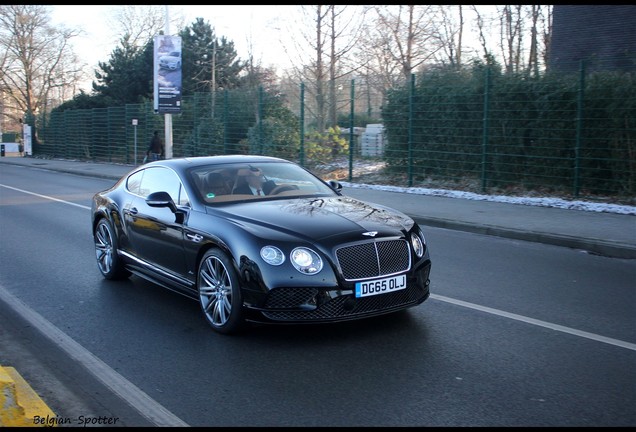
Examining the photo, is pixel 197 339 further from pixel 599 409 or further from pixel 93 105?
pixel 93 105

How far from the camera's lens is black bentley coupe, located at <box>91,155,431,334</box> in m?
5.29

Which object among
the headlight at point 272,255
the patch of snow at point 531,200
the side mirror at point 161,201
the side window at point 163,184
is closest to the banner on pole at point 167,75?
the patch of snow at point 531,200

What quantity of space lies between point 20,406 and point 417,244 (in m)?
3.40

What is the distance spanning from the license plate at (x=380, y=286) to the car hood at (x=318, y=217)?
0.38 metres

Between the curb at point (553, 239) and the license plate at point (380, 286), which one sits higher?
the license plate at point (380, 286)

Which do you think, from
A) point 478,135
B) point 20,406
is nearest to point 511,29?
point 478,135

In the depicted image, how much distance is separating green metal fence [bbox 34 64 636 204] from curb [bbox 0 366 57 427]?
12307 mm

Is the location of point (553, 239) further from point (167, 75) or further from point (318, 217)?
point (167, 75)

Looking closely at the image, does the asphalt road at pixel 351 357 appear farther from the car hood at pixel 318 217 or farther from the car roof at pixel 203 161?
the car roof at pixel 203 161

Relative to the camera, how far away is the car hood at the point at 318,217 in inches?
219

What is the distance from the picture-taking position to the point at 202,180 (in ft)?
22.0

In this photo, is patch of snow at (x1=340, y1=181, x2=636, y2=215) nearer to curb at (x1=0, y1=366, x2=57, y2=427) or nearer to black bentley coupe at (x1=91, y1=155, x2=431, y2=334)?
black bentley coupe at (x1=91, y1=155, x2=431, y2=334)

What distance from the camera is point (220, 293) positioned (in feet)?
18.9

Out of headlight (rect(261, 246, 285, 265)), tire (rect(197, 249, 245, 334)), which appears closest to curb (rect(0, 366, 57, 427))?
tire (rect(197, 249, 245, 334))
